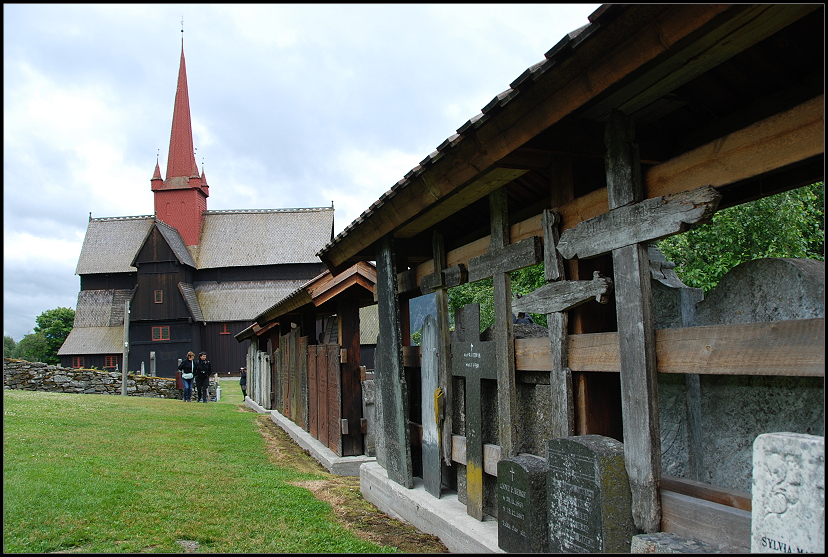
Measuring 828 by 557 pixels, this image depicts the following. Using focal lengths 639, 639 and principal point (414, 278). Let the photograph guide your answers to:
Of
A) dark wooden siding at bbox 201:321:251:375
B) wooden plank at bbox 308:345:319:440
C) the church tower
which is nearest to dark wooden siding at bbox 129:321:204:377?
dark wooden siding at bbox 201:321:251:375

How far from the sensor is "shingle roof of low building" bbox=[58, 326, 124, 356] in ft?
137

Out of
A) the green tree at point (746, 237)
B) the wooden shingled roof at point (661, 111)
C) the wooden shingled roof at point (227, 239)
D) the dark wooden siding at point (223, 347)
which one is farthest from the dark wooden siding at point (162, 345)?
the wooden shingled roof at point (661, 111)

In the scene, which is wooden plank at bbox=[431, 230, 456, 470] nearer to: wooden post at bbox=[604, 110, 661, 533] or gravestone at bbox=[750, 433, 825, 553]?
wooden post at bbox=[604, 110, 661, 533]

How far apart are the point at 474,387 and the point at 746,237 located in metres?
12.1

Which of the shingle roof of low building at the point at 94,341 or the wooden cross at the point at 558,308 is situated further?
the shingle roof of low building at the point at 94,341

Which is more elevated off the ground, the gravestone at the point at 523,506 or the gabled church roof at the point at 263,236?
the gabled church roof at the point at 263,236

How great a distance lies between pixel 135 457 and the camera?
29.3 ft

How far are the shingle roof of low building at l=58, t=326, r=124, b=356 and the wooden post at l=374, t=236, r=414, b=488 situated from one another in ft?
129

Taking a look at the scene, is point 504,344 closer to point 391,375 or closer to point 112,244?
point 391,375

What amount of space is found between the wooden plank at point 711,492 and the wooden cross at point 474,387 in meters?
1.71

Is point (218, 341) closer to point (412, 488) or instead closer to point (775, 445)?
point (412, 488)

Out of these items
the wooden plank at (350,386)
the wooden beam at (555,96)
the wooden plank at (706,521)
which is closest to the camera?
the wooden beam at (555,96)

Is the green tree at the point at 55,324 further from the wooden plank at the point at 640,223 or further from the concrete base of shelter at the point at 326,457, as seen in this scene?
the wooden plank at the point at 640,223

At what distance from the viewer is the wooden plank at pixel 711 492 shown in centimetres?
306
